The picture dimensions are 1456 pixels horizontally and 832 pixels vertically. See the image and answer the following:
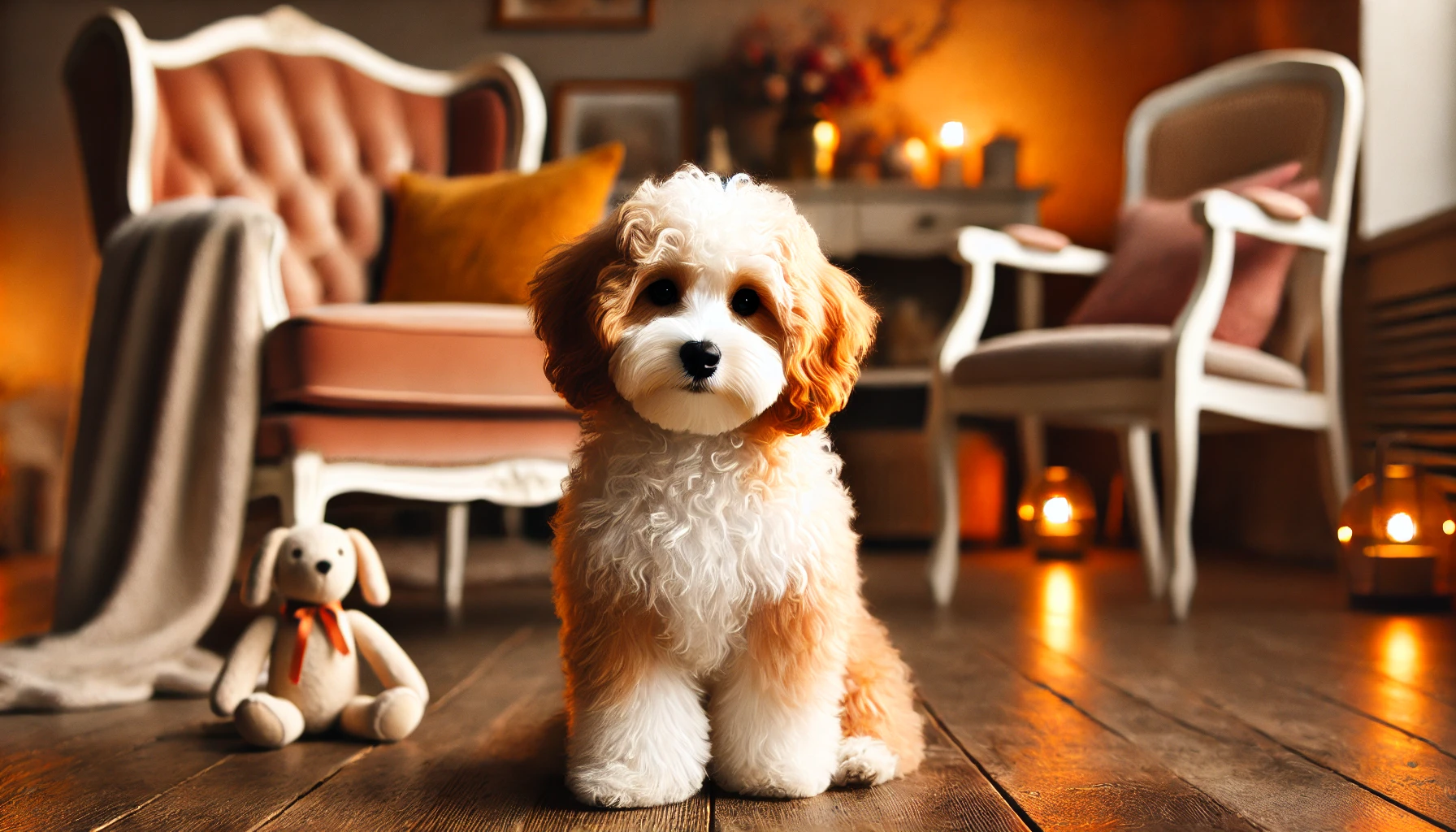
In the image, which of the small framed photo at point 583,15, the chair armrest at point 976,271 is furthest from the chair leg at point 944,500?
the small framed photo at point 583,15

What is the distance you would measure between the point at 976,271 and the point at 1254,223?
620 millimetres

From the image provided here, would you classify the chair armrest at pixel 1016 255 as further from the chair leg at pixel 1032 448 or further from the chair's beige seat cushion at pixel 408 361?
Answer: the chair's beige seat cushion at pixel 408 361

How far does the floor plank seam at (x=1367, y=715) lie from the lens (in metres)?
1.26

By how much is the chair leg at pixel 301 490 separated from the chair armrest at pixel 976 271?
1384 mm

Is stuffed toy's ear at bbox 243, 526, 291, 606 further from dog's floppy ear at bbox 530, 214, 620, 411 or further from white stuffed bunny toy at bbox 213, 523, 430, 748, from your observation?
dog's floppy ear at bbox 530, 214, 620, 411

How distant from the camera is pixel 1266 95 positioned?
9.28 feet

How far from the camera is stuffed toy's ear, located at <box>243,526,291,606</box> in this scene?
51.4 inches

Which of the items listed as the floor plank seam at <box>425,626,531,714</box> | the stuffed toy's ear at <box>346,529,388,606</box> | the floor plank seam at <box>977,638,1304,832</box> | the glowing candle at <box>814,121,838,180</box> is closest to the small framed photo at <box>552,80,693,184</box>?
the glowing candle at <box>814,121,838,180</box>

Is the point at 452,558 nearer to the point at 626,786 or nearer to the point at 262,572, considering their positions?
the point at 262,572

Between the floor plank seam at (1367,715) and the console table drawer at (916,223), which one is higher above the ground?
the console table drawer at (916,223)

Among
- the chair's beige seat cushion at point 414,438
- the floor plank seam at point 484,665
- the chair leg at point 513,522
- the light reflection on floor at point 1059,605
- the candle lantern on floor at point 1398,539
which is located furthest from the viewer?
the chair leg at point 513,522

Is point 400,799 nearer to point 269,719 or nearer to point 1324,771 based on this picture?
point 269,719

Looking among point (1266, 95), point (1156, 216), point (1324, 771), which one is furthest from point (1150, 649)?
point (1266, 95)

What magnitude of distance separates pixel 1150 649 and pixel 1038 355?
0.66 metres
